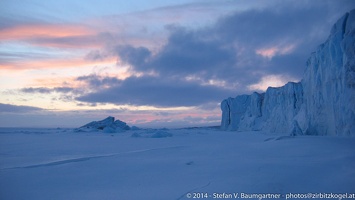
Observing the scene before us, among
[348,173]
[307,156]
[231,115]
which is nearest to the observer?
[348,173]

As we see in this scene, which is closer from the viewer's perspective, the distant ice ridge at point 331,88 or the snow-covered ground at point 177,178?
the snow-covered ground at point 177,178

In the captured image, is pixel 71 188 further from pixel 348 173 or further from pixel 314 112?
pixel 314 112

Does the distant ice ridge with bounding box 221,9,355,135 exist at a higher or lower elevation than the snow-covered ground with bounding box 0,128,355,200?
higher

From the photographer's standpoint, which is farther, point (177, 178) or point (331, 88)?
point (331, 88)

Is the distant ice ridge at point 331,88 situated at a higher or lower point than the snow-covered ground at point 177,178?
higher

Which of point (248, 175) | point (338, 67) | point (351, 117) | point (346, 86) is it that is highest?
point (338, 67)

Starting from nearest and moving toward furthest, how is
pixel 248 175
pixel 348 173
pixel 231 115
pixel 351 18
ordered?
pixel 348 173, pixel 248 175, pixel 351 18, pixel 231 115

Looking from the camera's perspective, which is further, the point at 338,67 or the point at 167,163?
the point at 338,67

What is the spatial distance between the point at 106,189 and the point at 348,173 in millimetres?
3721

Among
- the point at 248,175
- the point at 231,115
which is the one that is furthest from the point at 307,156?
the point at 231,115

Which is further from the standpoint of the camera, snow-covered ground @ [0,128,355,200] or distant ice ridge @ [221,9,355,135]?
distant ice ridge @ [221,9,355,135]

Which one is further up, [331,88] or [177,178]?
[331,88]

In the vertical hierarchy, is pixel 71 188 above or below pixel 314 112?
below

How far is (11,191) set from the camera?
4113 mm
